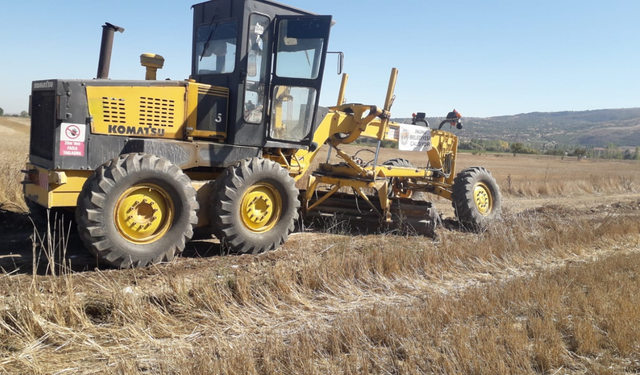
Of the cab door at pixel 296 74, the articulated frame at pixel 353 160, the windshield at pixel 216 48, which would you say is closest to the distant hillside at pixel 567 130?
the articulated frame at pixel 353 160

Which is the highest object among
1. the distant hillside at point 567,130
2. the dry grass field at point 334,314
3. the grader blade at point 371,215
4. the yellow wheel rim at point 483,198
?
the distant hillside at point 567,130

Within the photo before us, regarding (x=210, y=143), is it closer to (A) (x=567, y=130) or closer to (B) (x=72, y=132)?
(B) (x=72, y=132)

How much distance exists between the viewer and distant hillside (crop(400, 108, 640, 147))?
12550 centimetres

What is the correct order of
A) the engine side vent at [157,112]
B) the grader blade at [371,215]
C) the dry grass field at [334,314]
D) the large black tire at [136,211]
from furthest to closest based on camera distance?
the grader blade at [371,215] < the engine side vent at [157,112] < the large black tire at [136,211] < the dry grass field at [334,314]

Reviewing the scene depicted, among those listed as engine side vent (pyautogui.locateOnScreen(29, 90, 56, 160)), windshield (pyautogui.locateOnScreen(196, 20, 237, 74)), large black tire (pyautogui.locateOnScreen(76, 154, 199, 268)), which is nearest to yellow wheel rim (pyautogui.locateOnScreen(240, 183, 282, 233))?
large black tire (pyautogui.locateOnScreen(76, 154, 199, 268))

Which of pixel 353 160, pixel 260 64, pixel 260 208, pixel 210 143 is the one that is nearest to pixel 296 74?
pixel 260 64

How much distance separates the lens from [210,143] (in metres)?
6.76

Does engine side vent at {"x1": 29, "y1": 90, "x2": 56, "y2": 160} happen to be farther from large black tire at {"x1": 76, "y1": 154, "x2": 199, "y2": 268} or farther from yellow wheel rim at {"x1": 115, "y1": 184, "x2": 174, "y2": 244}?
yellow wheel rim at {"x1": 115, "y1": 184, "x2": 174, "y2": 244}

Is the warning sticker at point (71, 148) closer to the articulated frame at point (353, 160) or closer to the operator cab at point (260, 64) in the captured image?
the operator cab at point (260, 64)

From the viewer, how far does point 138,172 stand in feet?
18.4

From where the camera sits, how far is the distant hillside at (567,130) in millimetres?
125500

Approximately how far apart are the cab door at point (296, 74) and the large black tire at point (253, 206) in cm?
83

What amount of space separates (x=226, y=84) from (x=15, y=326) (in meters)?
4.13

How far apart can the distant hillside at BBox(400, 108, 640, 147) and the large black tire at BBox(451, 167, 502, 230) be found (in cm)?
9171
